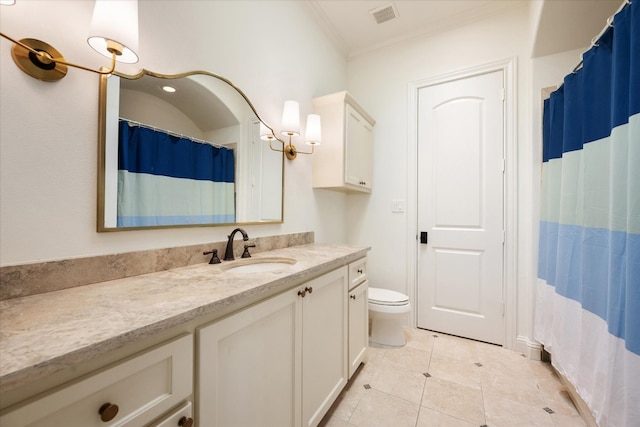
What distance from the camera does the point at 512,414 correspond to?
144cm

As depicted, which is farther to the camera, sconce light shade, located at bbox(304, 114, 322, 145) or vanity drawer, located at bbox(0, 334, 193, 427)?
sconce light shade, located at bbox(304, 114, 322, 145)

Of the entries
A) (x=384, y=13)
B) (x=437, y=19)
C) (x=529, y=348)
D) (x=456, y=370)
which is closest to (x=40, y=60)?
(x=384, y=13)

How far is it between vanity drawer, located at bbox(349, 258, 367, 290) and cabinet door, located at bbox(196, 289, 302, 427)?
56cm

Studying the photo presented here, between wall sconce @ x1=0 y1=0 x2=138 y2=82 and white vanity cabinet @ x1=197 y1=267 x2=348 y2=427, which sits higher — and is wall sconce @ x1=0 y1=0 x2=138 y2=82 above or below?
above

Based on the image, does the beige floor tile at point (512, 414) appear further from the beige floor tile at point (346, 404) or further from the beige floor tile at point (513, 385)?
the beige floor tile at point (346, 404)

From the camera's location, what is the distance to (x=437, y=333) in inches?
94.3

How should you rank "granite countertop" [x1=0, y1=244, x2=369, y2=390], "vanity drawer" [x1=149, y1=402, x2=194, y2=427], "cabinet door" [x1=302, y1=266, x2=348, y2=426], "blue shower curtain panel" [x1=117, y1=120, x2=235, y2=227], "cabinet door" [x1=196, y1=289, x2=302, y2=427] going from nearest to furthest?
"granite countertop" [x1=0, y1=244, x2=369, y2=390] → "vanity drawer" [x1=149, y1=402, x2=194, y2=427] → "cabinet door" [x1=196, y1=289, x2=302, y2=427] → "blue shower curtain panel" [x1=117, y1=120, x2=235, y2=227] → "cabinet door" [x1=302, y1=266, x2=348, y2=426]

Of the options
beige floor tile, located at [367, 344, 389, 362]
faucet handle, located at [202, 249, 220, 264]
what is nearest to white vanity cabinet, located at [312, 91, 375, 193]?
faucet handle, located at [202, 249, 220, 264]

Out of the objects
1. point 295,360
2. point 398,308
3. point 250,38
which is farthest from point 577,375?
point 250,38

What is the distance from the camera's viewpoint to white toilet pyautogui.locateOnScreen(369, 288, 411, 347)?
81.9 inches

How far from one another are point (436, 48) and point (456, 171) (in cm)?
118

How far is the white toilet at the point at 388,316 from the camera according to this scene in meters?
2.08

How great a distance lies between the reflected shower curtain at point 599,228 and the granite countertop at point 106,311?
1205 mm

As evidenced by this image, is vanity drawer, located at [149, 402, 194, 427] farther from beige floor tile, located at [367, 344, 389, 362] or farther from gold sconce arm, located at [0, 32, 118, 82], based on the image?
beige floor tile, located at [367, 344, 389, 362]
